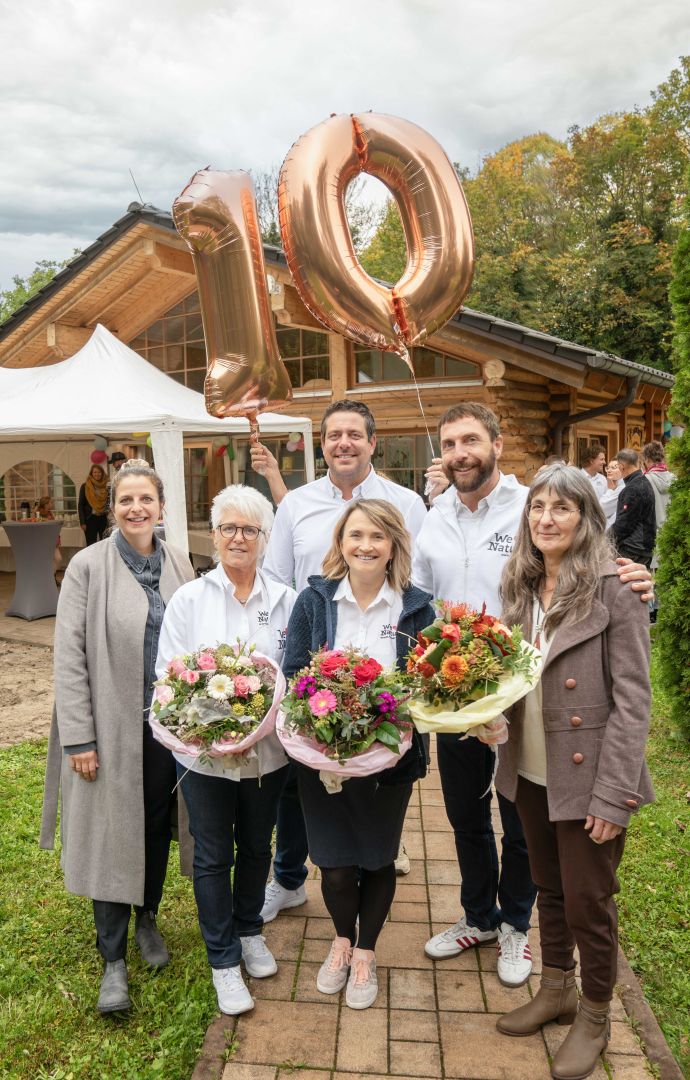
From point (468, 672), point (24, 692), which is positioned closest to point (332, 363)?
point (24, 692)

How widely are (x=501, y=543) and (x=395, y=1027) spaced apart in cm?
165

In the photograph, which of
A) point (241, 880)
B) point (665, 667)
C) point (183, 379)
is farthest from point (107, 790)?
point (183, 379)

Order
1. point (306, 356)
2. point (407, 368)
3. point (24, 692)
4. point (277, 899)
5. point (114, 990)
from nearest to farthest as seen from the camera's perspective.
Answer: point (114, 990), point (277, 899), point (24, 692), point (407, 368), point (306, 356)

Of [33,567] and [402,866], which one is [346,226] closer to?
[402,866]

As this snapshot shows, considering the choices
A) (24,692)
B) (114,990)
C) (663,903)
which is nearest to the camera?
(114,990)

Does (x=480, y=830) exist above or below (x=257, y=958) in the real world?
above

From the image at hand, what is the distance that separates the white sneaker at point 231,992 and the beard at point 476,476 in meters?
1.86

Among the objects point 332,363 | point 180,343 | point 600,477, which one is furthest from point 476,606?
point 180,343

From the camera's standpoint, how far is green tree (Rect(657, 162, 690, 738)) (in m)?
4.84

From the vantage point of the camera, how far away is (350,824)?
8.22ft

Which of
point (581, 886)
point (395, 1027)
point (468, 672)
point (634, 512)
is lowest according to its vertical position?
point (395, 1027)

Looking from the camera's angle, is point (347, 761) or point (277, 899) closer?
point (347, 761)

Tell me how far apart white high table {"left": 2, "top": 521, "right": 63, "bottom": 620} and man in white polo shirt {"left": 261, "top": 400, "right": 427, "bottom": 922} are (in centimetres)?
706

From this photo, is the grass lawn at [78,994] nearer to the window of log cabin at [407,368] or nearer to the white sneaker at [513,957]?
the white sneaker at [513,957]
